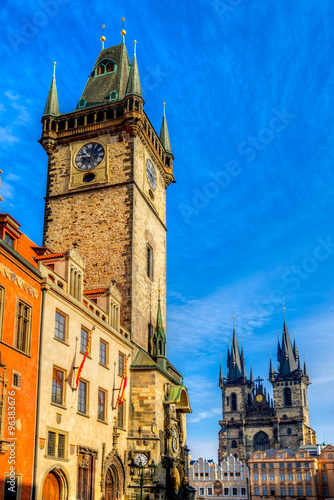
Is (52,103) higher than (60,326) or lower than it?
higher

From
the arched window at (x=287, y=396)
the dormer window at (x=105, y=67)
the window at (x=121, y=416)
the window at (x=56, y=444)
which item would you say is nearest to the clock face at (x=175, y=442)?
the window at (x=121, y=416)

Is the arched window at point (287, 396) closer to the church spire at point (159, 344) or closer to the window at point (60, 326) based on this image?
the church spire at point (159, 344)

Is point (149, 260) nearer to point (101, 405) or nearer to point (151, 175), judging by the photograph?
point (151, 175)

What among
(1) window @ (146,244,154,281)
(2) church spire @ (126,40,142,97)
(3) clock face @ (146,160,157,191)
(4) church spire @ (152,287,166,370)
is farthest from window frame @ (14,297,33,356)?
(2) church spire @ (126,40,142,97)

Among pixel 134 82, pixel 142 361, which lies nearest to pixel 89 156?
pixel 134 82

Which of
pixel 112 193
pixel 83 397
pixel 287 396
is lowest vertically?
pixel 83 397

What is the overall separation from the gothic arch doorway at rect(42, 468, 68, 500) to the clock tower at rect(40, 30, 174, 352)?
11.1 meters

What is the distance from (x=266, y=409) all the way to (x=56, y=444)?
127338mm

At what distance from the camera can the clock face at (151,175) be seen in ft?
134

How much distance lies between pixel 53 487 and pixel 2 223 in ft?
34.4

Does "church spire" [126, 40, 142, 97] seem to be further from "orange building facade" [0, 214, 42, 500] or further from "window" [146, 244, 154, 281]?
"orange building facade" [0, 214, 42, 500]

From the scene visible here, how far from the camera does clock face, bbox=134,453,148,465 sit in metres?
30.2

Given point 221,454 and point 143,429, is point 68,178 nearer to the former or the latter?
point 143,429

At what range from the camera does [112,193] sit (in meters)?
37.3
